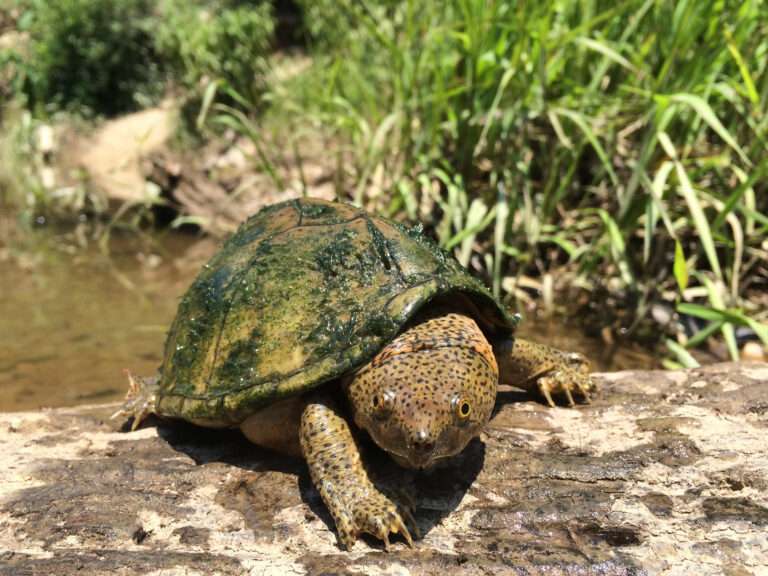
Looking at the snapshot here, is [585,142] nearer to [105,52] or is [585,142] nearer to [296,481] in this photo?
[296,481]

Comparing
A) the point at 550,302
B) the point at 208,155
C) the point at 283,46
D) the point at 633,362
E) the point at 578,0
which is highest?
the point at 283,46

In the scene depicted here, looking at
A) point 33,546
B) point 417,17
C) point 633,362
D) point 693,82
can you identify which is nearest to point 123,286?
point 417,17

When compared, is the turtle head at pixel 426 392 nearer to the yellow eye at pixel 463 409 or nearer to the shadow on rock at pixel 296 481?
the yellow eye at pixel 463 409

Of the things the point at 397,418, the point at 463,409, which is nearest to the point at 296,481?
the point at 397,418

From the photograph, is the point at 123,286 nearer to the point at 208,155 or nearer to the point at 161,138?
the point at 208,155

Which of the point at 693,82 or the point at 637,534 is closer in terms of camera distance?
the point at 637,534

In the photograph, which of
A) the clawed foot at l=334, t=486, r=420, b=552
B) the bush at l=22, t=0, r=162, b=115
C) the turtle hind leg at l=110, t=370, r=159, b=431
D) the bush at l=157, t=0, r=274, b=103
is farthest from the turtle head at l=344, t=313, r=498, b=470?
the bush at l=22, t=0, r=162, b=115

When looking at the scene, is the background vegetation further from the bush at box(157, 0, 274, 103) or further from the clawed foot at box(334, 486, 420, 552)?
the bush at box(157, 0, 274, 103)
